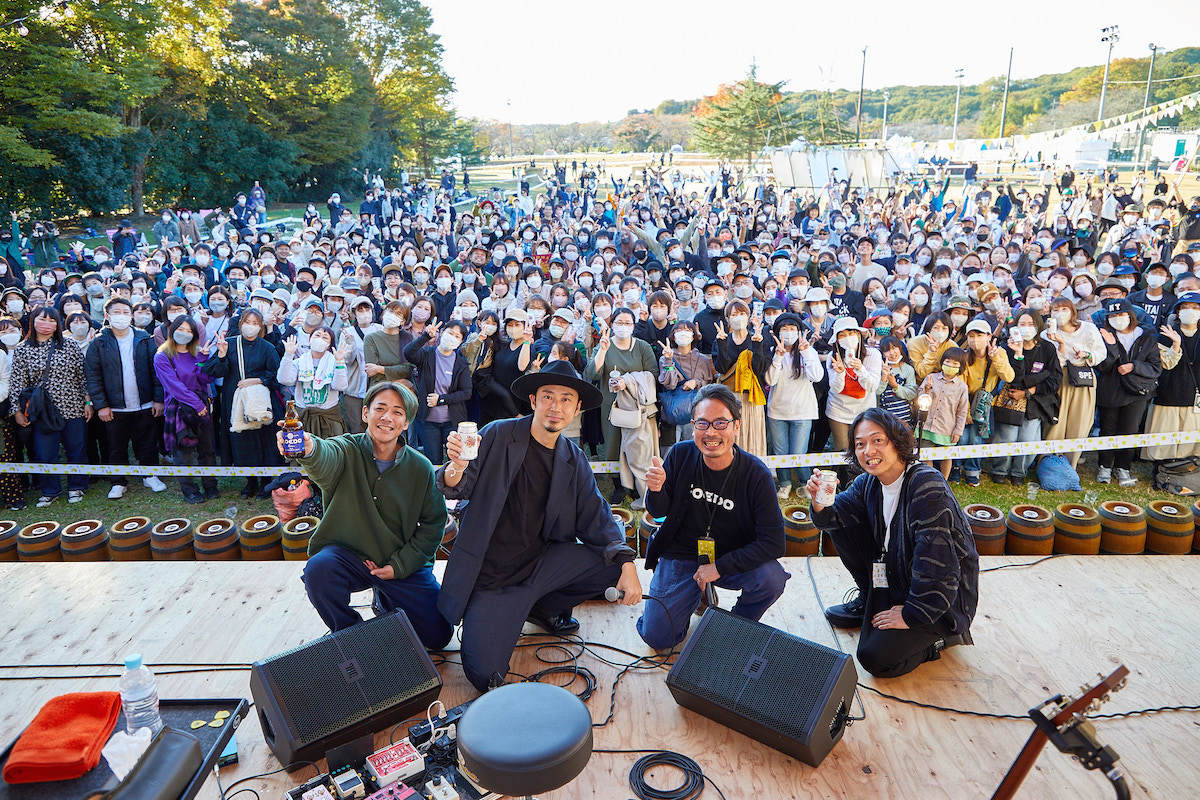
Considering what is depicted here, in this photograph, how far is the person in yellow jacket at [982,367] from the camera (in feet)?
22.9

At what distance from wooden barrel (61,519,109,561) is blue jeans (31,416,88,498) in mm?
1983

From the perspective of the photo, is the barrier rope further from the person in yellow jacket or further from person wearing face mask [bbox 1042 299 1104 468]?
person wearing face mask [bbox 1042 299 1104 468]

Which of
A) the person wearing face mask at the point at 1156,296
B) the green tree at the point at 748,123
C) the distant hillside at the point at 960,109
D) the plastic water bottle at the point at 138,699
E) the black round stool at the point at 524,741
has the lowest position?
the plastic water bottle at the point at 138,699

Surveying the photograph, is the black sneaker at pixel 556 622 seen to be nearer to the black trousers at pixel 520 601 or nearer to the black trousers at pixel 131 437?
the black trousers at pixel 520 601

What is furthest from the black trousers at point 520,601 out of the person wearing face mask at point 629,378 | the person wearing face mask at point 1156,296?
the person wearing face mask at point 1156,296

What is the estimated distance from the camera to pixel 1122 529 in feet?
17.8

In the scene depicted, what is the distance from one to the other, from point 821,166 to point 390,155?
26577 millimetres

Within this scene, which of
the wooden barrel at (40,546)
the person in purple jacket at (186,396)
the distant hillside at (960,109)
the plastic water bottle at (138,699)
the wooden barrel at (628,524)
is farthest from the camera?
the distant hillside at (960,109)

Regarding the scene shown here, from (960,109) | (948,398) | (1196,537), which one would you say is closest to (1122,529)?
(1196,537)

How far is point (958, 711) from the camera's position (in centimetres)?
389

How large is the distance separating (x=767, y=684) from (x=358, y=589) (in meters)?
2.27

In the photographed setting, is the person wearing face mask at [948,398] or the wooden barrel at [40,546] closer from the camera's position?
the wooden barrel at [40,546]

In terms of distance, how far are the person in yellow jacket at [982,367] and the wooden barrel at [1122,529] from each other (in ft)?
5.81

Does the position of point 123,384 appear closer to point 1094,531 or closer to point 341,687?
point 341,687
